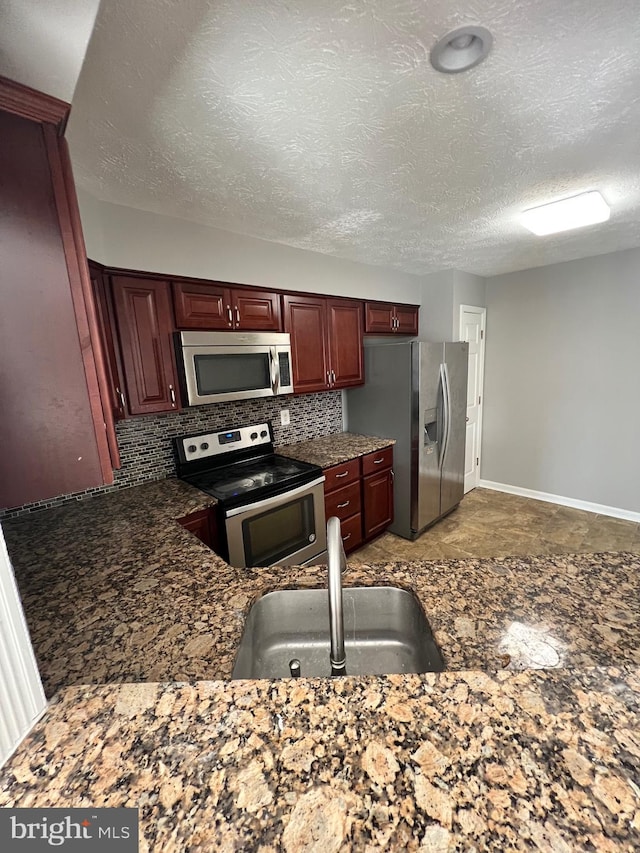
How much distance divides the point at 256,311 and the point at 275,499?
49.3 inches

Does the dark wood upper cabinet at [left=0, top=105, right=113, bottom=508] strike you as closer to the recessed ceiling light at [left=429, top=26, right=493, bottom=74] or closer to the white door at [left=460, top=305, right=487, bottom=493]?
the recessed ceiling light at [left=429, top=26, right=493, bottom=74]

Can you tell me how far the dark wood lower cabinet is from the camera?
178 cm

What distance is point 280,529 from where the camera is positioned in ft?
7.18

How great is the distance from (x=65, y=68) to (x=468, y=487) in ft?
14.3

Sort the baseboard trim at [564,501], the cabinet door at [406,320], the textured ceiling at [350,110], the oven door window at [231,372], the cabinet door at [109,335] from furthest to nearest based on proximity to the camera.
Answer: the cabinet door at [406,320]
the baseboard trim at [564,501]
the oven door window at [231,372]
the cabinet door at [109,335]
the textured ceiling at [350,110]

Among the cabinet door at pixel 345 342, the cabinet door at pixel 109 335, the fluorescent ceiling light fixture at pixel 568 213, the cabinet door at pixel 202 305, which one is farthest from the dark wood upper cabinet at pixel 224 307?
the fluorescent ceiling light fixture at pixel 568 213

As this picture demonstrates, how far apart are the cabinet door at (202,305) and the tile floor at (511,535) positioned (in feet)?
6.96

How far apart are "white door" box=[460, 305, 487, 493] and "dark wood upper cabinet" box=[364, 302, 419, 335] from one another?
19.9 inches

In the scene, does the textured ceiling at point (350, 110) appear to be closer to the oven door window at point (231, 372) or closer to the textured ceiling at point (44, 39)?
the textured ceiling at point (44, 39)

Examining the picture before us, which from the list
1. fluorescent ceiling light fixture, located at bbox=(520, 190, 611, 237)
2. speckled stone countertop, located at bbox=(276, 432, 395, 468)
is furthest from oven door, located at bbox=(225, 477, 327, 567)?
fluorescent ceiling light fixture, located at bbox=(520, 190, 611, 237)

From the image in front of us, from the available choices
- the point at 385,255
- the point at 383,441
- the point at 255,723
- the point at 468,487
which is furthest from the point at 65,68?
the point at 468,487

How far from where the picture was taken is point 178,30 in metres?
0.85

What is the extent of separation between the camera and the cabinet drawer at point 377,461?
2857 mm

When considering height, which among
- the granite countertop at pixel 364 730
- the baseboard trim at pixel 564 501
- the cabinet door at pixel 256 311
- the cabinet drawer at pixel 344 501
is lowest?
the baseboard trim at pixel 564 501
